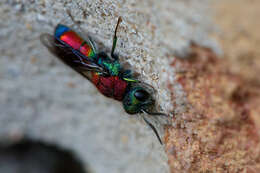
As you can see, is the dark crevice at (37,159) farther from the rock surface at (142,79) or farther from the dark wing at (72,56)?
the dark wing at (72,56)

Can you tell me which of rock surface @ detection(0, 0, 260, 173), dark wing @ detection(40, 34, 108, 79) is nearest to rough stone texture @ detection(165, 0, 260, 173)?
rock surface @ detection(0, 0, 260, 173)

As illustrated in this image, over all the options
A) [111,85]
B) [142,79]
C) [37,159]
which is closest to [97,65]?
[111,85]

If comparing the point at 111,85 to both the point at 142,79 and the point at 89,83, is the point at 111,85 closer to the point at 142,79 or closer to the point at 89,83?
the point at 142,79

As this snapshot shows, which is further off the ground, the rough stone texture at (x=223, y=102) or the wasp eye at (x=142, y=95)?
the rough stone texture at (x=223, y=102)

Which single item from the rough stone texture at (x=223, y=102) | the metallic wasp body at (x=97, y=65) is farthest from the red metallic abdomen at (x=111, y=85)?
the rough stone texture at (x=223, y=102)

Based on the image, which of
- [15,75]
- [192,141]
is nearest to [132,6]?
[192,141]

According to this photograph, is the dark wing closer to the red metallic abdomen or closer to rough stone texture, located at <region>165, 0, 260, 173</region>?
the red metallic abdomen
